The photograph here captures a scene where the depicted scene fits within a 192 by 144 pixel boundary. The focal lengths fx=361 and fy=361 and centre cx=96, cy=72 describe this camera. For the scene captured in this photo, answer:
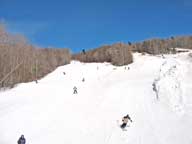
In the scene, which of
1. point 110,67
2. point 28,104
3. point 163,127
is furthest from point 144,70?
point 163,127

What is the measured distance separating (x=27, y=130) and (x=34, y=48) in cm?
3188

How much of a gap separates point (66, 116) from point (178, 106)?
9192mm

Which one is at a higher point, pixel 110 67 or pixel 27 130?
pixel 110 67

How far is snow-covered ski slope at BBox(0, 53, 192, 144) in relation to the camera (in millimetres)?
23670

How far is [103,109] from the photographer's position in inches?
1234

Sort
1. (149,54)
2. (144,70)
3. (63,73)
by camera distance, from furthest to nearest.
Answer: (149,54) → (63,73) → (144,70)

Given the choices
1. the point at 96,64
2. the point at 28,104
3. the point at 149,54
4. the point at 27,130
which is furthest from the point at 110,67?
the point at 27,130

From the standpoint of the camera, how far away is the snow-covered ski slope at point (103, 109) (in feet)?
77.7

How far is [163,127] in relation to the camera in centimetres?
2475

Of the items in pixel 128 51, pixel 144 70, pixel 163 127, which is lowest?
pixel 163 127

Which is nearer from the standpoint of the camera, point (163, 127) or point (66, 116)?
point (163, 127)

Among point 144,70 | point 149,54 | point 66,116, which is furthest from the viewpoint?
point 149,54

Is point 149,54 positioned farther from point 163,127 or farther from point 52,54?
point 163,127

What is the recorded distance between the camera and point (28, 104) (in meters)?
34.9
